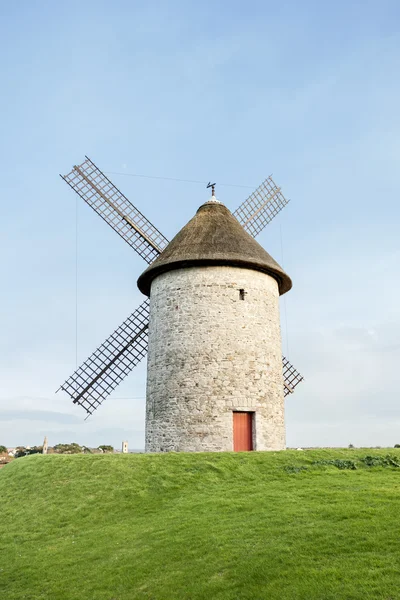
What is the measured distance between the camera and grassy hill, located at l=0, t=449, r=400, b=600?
7.96 m

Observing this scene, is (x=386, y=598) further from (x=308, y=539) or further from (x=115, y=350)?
(x=115, y=350)

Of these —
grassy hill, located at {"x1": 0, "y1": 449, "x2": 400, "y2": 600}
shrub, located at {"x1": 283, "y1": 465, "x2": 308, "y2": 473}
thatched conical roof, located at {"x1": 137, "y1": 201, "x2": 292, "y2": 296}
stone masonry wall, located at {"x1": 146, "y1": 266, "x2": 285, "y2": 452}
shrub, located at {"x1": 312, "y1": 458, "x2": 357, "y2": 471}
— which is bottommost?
grassy hill, located at {"x1": 0, "y1": 449, "x2": 400, "y2": 600}

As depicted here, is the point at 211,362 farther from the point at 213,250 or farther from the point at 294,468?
the point at 294,468

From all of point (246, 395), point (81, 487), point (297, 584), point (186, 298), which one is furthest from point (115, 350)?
point (297, 584)

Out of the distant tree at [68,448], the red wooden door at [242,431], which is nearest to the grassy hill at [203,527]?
the red wooden door at [242,431]

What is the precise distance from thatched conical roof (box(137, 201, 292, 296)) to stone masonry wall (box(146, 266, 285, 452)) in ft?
1.19

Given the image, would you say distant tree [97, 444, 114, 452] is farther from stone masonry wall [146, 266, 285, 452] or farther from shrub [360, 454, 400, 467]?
shrub [360, 454, 400, 467]

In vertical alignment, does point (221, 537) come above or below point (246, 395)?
below

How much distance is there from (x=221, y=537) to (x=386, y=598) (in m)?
3.63

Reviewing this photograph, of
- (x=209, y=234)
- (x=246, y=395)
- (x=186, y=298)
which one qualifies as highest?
(x=209, y=234)

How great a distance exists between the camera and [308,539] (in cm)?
898

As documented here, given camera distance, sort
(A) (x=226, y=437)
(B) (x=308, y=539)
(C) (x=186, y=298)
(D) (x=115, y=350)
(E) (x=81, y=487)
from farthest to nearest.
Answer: (D) (x=115, y=350) → (C) (x=186, y=298) → (A) (x=226, y=437) → (E) (x=81, y=487) → (B) (x=308, y=539)

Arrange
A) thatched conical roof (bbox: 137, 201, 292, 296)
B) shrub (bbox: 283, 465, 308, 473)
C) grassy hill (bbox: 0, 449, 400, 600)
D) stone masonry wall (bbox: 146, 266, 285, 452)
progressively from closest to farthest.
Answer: grassy hill (bbox: 0, 449, 400, 600), shrub (bbox: 283, 465, 308, 473), stone masonry wall (bbox: 146, 266, 285, 452), thatched conical roof (bbox: 137, 201, 292, 296)

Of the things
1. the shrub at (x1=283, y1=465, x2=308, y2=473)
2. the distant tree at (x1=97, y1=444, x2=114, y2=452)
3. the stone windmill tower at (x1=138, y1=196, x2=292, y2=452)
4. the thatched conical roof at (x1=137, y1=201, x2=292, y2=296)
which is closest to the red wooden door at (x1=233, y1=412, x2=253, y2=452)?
the stone windmill tower at (x1=138, y1=196, x2=292, y2=452)
